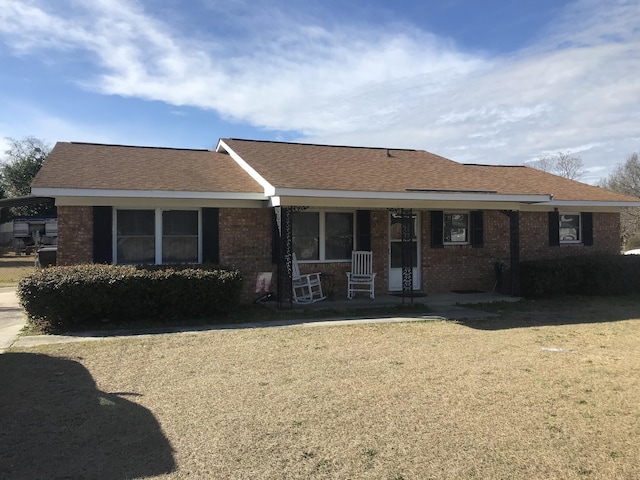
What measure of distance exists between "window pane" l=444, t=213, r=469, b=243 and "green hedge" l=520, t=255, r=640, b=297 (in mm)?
1776

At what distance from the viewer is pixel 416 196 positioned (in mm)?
10898

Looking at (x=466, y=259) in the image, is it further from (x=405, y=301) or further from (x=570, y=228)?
(x=570, y=228)

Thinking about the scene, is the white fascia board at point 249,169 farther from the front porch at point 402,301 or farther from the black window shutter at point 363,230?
the black window shutter at point 363,230

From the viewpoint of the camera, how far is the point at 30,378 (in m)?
6.04

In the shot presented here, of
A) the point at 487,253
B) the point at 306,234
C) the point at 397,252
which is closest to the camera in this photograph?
the point at 306,234

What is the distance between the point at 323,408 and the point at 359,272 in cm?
789

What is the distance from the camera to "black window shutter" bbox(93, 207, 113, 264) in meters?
10.5

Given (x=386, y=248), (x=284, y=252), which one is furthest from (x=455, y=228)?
(x=284, y=252)

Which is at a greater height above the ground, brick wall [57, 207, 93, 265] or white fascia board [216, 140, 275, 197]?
white fascia board [216, 140, 275, 197]

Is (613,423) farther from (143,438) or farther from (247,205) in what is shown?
(247,205)

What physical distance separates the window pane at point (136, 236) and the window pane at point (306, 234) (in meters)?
3.25

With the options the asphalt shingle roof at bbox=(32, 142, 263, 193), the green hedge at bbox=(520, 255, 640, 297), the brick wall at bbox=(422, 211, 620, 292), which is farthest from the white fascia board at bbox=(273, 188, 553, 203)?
the brick wall at bbox=(422, 211, 620, 292)

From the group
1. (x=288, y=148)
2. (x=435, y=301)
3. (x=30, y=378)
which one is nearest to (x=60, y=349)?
(x=30, y=378)

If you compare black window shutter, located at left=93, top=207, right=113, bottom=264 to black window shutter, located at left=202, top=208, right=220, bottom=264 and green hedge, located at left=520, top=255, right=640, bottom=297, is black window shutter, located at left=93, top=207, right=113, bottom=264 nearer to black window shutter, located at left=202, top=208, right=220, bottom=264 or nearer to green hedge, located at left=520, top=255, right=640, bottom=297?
black window shutter, located at left=202, top=208, right=220, bottom=264
